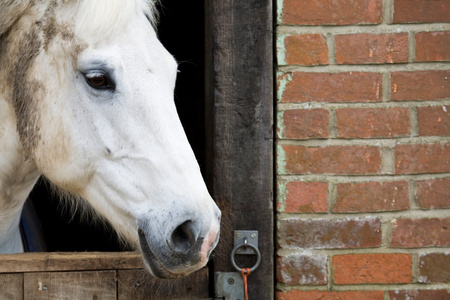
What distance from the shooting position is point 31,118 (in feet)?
4.65

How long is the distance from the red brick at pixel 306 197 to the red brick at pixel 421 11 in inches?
22.7

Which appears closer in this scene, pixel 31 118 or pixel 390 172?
pixel 31 118

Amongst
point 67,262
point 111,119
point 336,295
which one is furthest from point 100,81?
point 336,295

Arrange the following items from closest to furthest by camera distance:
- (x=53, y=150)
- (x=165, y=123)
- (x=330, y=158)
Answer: (x=165, y=123) → (x=53, y=150) → (x=330, y=158)

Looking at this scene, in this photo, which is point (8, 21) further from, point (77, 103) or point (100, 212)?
point (100, 212)

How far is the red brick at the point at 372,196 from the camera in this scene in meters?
1.60

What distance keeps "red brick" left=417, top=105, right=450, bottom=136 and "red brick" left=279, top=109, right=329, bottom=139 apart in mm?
295

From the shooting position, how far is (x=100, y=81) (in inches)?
52.2

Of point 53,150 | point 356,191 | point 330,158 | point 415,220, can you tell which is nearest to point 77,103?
point 53,150

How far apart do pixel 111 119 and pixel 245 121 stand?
0.47m

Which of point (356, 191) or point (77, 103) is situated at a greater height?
point (77, 103)

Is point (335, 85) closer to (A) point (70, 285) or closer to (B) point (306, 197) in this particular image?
(B) point (306, 197)

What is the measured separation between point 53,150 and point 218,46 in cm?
60

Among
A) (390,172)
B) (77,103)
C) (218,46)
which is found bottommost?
(390,172)
